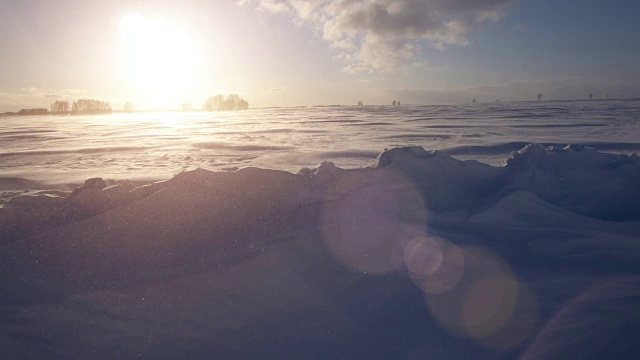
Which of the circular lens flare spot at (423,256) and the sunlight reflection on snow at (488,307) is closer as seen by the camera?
the sunlight reflection on snow at (488,307)

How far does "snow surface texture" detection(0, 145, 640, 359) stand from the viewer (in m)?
1.71

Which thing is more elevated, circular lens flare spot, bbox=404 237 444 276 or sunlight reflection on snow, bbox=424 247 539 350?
circular lens flare spot, bbox=404 237 444 276

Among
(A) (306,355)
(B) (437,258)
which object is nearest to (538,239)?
(B) (437,258)

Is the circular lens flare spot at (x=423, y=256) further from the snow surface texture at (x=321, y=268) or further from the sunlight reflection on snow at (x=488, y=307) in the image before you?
the sunlight reflection on snow at (x=488, y=307)

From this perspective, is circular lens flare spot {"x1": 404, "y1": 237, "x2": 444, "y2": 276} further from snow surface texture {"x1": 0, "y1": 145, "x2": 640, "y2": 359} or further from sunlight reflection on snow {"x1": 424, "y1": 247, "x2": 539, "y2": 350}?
sunlight reflection on snow {"x1": 424, "y1": 247, "x2": 539, "y2": 350}

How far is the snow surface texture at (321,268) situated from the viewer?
1.71m

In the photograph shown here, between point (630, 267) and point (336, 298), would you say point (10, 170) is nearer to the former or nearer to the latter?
point (336, 298)

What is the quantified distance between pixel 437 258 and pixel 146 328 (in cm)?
167

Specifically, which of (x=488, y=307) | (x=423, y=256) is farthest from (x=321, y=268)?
(x=488, y=307)

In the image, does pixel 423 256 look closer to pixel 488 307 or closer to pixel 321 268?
pixel 488 307

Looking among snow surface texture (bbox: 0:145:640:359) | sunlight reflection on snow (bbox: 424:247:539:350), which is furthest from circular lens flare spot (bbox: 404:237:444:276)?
sunlight reflection on snow (bbox: 424:247:539:350)

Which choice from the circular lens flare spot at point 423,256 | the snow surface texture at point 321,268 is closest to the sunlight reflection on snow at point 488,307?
the snow surface texture at point 321,268

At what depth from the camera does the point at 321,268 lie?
7.36 feet

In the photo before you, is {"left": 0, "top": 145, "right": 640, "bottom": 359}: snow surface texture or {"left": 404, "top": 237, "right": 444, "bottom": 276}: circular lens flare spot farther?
{"left": 404, "top": 237, "right": 444, "bottom": 276}: circular lens flare spot
